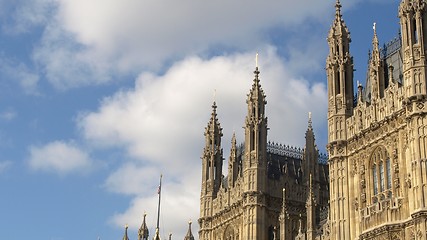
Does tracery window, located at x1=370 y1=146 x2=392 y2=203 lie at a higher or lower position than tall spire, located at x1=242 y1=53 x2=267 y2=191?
lower

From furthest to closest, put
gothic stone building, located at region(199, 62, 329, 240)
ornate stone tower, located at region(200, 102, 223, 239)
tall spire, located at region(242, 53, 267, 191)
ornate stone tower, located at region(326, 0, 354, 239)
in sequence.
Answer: ornate stone tower, located at region(200, 102, 223, 239), tall spire, located at region(242, 53, 267, 191), gothic stone building, located at region(199, 62, 329, 240), ornate stone tower, located at region(326, 0, 354, 239)

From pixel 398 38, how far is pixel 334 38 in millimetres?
3999

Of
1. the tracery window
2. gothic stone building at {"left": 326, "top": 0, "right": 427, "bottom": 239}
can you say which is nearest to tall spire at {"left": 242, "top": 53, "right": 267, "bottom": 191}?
gothic stone building at {"left": 326, "top": 0, "right": 427, "bottom": 239}

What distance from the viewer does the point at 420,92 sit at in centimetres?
3669

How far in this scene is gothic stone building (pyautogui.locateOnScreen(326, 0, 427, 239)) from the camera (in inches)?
1427

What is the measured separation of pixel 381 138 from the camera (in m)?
39.7

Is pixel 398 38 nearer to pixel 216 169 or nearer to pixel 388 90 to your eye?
pixel 388 90

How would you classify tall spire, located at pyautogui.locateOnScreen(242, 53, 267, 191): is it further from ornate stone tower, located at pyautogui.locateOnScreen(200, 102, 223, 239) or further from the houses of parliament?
→ ornate stone tower, located at pyautogui.locateOnScreen(200, 102, 223, 239)

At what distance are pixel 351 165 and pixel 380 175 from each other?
2557 mm

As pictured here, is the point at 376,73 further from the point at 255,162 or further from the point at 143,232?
the point at 143,232

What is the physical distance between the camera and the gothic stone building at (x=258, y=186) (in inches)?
2063

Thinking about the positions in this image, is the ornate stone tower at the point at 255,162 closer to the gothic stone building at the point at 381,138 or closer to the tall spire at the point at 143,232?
the gothic stone building at the point at 381,138

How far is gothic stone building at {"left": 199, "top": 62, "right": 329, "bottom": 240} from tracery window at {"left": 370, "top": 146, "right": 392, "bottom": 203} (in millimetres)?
8124

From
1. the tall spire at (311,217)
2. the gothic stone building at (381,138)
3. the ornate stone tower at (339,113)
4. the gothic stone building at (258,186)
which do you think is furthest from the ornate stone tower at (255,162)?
the ornate stone tower at (339,113)
